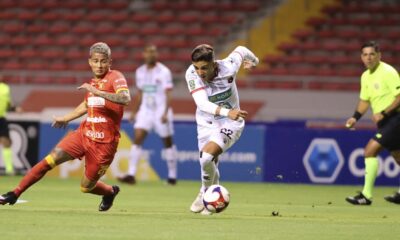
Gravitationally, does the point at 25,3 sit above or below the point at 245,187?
above

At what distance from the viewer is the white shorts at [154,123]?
1847 centimetres

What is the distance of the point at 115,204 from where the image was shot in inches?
520

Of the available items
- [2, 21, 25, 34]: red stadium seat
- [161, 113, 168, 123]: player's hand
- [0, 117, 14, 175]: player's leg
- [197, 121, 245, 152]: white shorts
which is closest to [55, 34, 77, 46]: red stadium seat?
[2, 21, 25, 34]: red stadium seat

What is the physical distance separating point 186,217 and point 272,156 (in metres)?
8.71

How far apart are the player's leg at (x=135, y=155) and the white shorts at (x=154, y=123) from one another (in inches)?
4.6

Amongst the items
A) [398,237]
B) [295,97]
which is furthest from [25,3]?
[398,237]

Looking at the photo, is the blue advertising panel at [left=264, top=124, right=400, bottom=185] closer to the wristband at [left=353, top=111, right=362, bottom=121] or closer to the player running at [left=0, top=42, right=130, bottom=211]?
the wristband at [left=353, top=111, right=362, bottom=121]

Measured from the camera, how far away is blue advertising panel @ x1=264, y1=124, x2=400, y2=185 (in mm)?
19500

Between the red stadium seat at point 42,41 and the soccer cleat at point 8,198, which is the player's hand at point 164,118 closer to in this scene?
the soccer cleat at point 8,198

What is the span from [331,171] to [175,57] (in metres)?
9.07

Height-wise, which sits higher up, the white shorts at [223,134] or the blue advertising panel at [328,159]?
the white shorts at [223,134]

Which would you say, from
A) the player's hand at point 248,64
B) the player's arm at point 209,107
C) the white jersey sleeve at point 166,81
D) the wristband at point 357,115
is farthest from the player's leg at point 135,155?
the player's arm at point 209,107

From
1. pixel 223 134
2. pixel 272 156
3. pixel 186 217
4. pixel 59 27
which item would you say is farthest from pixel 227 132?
pixel 59 27

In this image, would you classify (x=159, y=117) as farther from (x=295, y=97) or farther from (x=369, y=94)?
(x=295, y=97)
